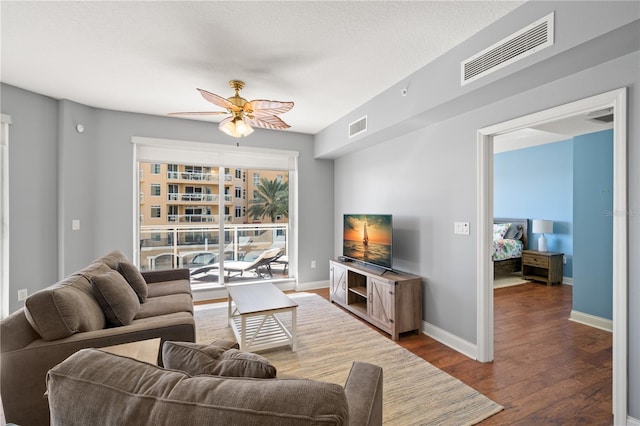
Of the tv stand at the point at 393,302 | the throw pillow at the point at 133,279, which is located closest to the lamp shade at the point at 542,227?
the tv stand at the point at 393,302

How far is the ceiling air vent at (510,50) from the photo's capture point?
5.71 feet

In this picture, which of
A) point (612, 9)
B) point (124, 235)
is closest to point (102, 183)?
point (124, 235)

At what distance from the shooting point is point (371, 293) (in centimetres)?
336

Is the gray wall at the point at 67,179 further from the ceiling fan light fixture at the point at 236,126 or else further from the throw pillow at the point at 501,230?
the throw pillow at the point at 501,230

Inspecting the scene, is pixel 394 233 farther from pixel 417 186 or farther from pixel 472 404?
pixel 472 404

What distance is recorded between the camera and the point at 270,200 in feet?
16.1

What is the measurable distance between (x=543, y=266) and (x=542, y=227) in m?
0.71

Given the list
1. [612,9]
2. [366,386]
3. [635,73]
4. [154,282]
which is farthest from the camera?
[154,282]

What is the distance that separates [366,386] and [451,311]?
208 centimetres

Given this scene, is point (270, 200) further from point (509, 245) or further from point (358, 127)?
point (509, 245)

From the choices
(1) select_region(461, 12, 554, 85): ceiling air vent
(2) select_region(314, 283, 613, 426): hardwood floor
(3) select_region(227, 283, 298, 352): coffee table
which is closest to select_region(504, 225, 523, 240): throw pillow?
(2) select_region(314, 283, 613, 426): hardwood floor

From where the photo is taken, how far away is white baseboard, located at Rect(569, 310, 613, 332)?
314cm

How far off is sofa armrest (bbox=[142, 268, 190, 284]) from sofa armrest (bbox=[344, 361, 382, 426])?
286cm

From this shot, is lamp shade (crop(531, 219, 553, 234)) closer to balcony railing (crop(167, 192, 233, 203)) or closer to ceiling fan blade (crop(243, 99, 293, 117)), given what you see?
ceiling fan blade (crop(243, 99, 293, 117))
